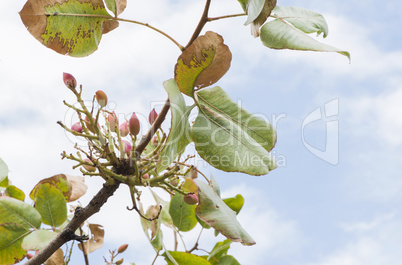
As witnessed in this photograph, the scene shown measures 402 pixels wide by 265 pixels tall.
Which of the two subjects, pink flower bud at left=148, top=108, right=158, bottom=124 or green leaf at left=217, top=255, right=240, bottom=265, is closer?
pink flower bud at left=148, top=108, right=158, bottom=124

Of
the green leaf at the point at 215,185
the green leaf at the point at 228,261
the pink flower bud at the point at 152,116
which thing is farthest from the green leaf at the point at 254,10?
the green leaf at the point at 228,261

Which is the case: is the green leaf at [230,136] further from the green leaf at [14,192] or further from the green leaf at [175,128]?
the green leaf at [14,192]

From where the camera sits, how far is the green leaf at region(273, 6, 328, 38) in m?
1.04

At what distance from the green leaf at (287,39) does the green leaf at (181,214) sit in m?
0.53

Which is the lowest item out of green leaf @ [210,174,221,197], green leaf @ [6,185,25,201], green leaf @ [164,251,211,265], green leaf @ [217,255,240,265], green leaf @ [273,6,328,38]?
green leaf @ [6,185,25,201]

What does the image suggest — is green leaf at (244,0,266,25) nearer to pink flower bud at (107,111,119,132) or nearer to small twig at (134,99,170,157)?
small twig at (134,99,170,157)

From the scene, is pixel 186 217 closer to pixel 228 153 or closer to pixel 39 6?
pixel 228 153

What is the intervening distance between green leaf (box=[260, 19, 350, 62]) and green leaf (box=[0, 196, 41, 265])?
748 millimetres

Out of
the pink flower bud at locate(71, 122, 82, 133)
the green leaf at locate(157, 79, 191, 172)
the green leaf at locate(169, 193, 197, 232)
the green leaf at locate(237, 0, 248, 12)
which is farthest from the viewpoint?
the green leaf at locate(169, 193, 197, 232)

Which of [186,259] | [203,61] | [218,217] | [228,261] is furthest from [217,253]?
[203,61]

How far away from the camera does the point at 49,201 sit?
122 cm

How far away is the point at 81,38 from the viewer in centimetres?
101

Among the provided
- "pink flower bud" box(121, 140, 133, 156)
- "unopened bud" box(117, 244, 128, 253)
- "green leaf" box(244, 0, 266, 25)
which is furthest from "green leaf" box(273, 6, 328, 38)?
"unopened bud" box(117, 244, 128, 253)

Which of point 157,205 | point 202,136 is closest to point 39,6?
point 202,136
